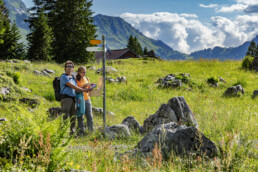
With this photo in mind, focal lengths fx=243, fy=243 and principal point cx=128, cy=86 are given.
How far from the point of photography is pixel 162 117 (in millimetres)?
6645

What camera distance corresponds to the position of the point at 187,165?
373cm

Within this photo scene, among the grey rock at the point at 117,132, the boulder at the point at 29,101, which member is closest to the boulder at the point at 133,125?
the grey rock at the point at 117,132

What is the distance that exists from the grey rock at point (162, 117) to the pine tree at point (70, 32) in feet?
87.0

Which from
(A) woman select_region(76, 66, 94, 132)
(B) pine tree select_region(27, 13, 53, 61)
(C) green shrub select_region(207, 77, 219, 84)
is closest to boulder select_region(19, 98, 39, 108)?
(A) woman select_region(76, 66, 94, 132)

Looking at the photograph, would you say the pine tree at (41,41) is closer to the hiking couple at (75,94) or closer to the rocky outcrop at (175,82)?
the rocky outcrop at (175,82)

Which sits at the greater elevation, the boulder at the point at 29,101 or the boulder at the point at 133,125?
the boulder at the point at 29,101

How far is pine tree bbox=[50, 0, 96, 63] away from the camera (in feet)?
104

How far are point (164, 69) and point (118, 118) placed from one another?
1416 cm

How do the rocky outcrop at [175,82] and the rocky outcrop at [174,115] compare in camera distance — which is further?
the rocky outcrop at [175,82]

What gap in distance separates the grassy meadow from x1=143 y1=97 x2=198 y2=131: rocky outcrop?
1.35ft

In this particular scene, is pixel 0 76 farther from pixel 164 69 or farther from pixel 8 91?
pixel 164 69

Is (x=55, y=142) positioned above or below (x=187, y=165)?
above

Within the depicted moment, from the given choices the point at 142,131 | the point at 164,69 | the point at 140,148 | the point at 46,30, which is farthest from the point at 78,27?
the point at 140,148

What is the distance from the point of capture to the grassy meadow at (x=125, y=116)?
3091 mm
